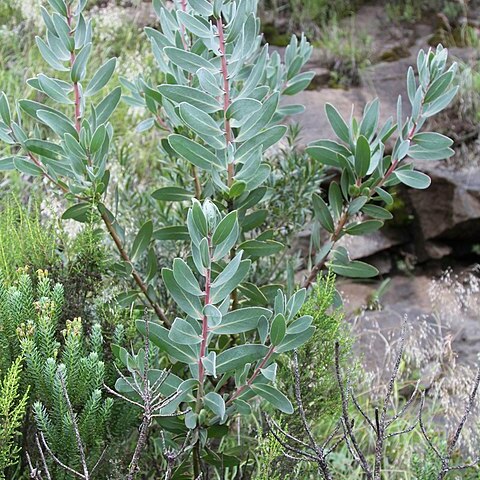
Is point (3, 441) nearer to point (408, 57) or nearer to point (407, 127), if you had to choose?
point (407, 127)

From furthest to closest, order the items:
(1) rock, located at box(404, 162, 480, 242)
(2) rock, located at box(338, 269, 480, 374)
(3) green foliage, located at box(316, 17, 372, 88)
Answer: (3) green foliage, located at box(316, 17, 372, 88), (1) rock, located at box(404, 162, 480, 242), (2) rock, located at box(338, 269, 480, 374)

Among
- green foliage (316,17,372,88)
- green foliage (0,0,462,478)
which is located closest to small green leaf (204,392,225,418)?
green foliage (0,0,462,478)

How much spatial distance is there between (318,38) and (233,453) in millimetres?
4484

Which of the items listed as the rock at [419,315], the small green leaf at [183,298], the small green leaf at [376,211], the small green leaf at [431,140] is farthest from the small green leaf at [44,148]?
the rock at [419,315]

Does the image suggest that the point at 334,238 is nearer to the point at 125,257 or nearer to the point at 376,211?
the point at 376,211

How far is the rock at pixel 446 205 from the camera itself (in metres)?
4.28

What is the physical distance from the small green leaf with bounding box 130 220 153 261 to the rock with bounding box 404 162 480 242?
105 inches

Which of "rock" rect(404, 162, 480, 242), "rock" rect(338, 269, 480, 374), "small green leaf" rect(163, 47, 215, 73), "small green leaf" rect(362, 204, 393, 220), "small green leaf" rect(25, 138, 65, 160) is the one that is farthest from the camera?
"rock" rect(404, 162, 480, 242)

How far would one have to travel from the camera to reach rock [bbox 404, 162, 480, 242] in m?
4.28

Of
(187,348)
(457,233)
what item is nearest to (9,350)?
(187,348)

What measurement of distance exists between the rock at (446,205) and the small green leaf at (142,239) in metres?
2.67

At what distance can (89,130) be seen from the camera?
5.79 feet

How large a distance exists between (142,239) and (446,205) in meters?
2.77

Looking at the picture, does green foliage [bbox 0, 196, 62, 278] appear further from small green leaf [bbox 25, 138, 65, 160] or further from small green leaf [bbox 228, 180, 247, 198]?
small green leaf [bbox 228, 180, 247, 198]
